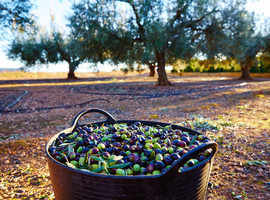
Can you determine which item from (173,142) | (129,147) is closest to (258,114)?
(173,142)

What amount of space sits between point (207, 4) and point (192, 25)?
5.58 feet

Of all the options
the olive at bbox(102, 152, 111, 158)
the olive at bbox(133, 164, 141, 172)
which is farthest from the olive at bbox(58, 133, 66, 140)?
the olive at bbox(133, 164, 141, 172)

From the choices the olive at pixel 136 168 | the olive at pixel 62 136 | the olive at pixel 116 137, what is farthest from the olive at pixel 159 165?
the olive at pixel 62 136

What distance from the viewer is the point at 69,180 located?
1462 millimetres

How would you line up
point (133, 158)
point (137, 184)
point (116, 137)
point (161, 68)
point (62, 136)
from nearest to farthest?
point (137, 184)
point (133, 158)
point (116, 137)
point (62, 136)
point (161, 68)

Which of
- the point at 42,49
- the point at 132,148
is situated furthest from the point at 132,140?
the point at 42,49

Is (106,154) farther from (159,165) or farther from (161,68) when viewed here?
(161,68)

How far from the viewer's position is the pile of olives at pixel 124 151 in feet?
4.96

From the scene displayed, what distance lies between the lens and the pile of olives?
1.51 meters

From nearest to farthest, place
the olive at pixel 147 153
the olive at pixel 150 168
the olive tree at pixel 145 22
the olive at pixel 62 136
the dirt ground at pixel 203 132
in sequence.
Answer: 1. the olive at pixel 150 168
2. the olive at pixel 147 153
3. the olive at pixel 62 136
4. the dirt ground at pixel 203 132
5. the olive tree at pixel 145 22

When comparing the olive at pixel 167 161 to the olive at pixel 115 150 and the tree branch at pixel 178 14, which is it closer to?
the olive at pixel 115 150

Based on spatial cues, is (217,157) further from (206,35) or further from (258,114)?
(206,35)

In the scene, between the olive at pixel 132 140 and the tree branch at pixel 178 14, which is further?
the tree branch at pixel 178 14

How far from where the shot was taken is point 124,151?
1.83 m
